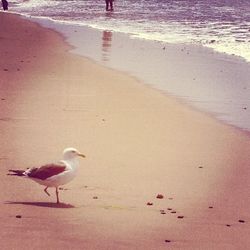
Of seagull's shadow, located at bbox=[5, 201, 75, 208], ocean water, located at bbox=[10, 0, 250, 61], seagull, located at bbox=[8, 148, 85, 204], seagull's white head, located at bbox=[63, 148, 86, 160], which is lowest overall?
ocean water, located at bbox=[10, 0, 250, 61]

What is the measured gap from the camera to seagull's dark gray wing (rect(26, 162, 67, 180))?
7879 mm

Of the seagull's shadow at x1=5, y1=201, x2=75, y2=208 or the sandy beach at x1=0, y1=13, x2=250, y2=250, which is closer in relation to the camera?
the sandy beach at x1=0, y1=13, x2=250, y2=250

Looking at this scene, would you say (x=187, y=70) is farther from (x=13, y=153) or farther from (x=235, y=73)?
(x=13, y=153)

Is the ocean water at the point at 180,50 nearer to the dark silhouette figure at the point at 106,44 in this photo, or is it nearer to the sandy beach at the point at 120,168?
the dark silhouette figure at the point at 106,44

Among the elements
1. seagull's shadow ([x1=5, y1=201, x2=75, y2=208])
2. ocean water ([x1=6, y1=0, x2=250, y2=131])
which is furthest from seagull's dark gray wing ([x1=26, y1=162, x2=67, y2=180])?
ocean water ([x1=6, y1=0, x2=250, y2=131])

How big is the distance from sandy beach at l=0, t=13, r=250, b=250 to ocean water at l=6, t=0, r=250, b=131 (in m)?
0.91

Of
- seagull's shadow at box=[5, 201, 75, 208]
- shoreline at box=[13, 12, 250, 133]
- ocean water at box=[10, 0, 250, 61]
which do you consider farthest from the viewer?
ocean water at box=[10, 0, 250, 61]

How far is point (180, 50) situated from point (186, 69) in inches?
191

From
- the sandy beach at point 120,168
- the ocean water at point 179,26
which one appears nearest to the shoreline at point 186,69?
the sandy beach at point 120,168

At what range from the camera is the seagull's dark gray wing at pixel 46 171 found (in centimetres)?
788

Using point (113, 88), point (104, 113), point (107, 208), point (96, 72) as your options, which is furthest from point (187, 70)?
point (107, 208)

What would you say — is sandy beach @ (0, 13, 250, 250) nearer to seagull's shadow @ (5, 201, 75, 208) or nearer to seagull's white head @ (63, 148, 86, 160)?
seagull's shadow @ (5, 201, 75, 208)

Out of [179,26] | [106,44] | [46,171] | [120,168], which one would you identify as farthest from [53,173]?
[179,26]

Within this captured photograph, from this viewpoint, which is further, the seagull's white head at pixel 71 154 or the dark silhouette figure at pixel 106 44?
the dark silhouette figure at pixel 106 44
